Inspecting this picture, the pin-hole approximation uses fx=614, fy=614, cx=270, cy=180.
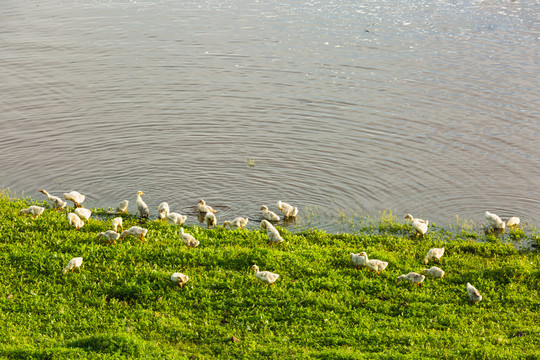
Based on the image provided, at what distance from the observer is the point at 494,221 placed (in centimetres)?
1966

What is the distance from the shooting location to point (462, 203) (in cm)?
2217

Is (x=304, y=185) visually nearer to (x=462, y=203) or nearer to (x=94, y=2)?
(x=462, y=203)

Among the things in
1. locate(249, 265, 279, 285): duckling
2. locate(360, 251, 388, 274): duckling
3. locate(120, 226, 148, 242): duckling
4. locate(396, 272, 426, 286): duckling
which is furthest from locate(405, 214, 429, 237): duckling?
locate(120, 226, 148, 242): duckling

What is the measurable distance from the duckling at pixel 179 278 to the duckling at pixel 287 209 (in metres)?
6.55

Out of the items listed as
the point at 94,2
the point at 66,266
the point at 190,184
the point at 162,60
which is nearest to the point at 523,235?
the point at 190,184

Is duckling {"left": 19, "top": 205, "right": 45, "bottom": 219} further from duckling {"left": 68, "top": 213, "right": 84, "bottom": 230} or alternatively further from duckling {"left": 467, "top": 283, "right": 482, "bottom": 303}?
duckling {"left": 467, "top": 283, "right": 482, "bottom": 303}

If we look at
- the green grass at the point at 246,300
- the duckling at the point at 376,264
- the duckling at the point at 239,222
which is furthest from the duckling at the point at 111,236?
the duckling at the point at 376,264

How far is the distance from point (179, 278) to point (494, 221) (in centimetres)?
1084

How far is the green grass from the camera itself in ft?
39.8

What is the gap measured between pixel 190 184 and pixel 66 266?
884cm

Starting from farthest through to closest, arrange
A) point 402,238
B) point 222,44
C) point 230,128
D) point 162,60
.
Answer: point 222,44 < point 162,60 < point 230,128 < point 402,238

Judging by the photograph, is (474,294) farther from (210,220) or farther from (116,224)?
(116,224)

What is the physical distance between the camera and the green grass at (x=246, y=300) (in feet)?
39.8

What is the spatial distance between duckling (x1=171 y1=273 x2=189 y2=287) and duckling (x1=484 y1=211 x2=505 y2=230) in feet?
34.8
